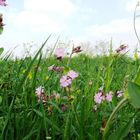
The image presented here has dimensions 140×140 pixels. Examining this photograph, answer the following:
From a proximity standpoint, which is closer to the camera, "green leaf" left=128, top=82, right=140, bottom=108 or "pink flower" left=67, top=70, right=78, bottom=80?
"green leaf" left=128, top=82, right=140, bottom=108

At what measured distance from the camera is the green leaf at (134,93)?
1432 mm

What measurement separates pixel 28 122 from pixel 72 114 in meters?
0.20

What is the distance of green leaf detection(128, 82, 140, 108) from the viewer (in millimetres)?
1432

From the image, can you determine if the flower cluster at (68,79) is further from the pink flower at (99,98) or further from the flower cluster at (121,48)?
the flower cluster at (121,48)

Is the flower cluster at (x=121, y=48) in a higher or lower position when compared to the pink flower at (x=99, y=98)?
higher

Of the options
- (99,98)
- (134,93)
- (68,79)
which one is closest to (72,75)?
(68,79)

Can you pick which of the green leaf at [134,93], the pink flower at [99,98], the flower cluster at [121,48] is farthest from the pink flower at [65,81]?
the flower cluster at [121,48]

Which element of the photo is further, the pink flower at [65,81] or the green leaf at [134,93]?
the pink flower at [65,81]

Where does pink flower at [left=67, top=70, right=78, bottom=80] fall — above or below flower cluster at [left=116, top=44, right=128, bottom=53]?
below

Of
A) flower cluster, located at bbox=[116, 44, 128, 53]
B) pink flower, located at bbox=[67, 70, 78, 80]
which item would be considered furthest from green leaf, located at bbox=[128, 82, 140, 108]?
flower cluster, located at bbox=[116, 44, 128, 53]

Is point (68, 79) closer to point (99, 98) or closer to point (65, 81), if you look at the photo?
point (65, 81)

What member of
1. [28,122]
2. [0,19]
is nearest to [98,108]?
[28,122]

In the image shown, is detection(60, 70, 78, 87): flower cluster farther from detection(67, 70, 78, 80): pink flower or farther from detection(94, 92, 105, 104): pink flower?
detection(94, 92, 105, 104): pink flower

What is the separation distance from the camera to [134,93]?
144 cm
